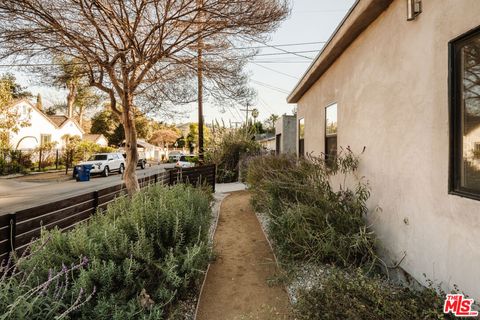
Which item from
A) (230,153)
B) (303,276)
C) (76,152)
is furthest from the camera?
(76,152)

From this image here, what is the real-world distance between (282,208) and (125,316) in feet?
9.44

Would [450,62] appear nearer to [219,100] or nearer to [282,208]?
[282,208]

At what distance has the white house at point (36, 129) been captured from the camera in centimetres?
2077

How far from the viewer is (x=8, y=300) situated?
1.92 m

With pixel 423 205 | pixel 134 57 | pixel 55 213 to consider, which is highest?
pixel 134 57

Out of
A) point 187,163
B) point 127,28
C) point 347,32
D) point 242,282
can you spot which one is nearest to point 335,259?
point 242,282

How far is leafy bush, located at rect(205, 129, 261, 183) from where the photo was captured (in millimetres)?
13922

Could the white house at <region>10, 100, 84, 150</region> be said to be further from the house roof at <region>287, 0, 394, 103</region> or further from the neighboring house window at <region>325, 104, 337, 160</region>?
the neighboring house window at <region>325, 104, 337, 160</region>

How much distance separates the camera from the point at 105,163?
750 inches

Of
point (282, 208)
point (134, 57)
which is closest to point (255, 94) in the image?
point (134, 57)

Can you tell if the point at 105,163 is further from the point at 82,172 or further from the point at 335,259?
the point at 335,259

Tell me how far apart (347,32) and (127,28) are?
164 inches

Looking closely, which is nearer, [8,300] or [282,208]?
[8,300]

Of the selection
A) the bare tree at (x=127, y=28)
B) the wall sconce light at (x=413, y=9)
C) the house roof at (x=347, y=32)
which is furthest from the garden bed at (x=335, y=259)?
the bare tree at (x=127, y=28)
